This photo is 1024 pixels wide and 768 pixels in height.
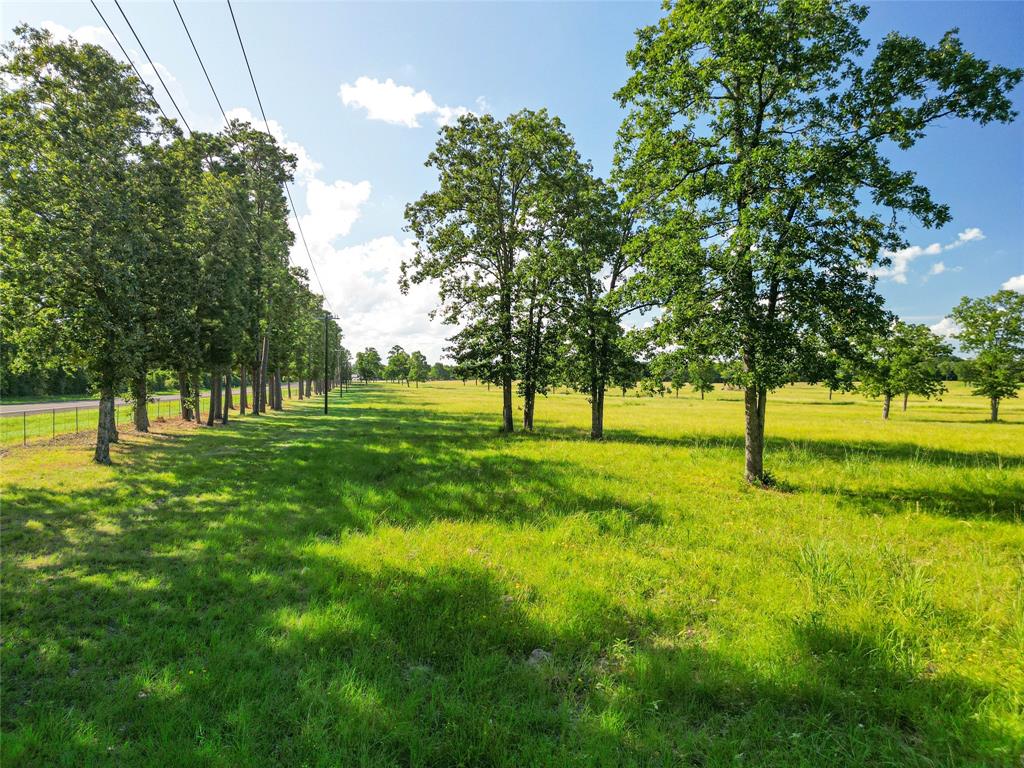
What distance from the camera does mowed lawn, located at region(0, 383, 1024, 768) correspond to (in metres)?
3.37

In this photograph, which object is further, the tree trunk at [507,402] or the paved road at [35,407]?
the paved road at [35,407]

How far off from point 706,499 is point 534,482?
14.7 ft

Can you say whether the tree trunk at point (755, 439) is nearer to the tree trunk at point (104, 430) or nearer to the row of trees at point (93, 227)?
the row of trees at point (93, 227)

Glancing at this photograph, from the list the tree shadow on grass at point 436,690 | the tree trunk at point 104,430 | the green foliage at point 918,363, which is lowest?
the tree shadow on grass at point 436,690

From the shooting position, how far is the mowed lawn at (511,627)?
3.37 meters

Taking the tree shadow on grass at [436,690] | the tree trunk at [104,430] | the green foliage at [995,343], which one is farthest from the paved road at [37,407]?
the green foliage at [995,343]

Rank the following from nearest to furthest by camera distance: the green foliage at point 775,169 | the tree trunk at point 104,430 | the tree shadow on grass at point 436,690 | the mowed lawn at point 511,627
Answer: the tree shadow on grass at point 436,690, the mowed lawn at point 511,627, the green foliage at point 775,169, the tree trunk at point 104,430

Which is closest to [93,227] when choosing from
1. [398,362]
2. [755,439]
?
[755,439]

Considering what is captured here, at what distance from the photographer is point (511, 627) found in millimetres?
4883

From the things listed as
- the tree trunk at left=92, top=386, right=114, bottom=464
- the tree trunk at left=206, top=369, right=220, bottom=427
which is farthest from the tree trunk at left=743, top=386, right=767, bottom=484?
the tree trunk at left=206, top=369, right=220, bottom=427

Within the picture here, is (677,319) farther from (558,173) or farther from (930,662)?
(558,173)

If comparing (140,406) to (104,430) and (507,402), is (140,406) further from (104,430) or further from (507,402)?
(507,402)

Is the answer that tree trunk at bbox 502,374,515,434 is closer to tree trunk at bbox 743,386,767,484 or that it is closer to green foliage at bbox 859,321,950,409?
tree trunk at bbox 743,386,767,484

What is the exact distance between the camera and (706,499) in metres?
10.1
